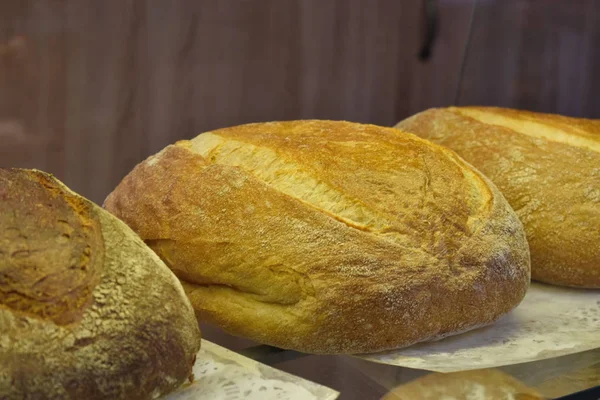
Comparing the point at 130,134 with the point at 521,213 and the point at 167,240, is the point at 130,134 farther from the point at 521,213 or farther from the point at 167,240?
the point at 521,213

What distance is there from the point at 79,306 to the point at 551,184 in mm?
1216

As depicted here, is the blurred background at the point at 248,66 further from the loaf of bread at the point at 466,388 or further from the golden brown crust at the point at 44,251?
the loaf of bread at the point at 466,388

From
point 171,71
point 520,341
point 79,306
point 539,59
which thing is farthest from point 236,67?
point 539,59

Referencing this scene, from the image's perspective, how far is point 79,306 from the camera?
0.99 meters

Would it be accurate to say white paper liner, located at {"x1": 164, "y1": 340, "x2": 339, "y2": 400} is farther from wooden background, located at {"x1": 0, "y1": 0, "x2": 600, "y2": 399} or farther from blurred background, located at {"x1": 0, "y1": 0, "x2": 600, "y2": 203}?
blurred background, located at {"x1": 0, "y1": 0, "x2": 600, "y2": 203}

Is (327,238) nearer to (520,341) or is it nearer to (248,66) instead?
(520,341)

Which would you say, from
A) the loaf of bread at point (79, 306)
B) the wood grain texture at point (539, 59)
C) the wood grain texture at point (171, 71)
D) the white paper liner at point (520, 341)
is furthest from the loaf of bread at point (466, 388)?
the wood grain texture at point (539, 59)

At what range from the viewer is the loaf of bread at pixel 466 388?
1.25m

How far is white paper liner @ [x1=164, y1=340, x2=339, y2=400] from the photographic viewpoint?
1.11 m

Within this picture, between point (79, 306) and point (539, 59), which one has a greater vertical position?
point (539, 59)

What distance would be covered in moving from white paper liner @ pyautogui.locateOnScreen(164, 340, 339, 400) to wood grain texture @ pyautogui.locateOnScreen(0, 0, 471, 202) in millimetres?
724

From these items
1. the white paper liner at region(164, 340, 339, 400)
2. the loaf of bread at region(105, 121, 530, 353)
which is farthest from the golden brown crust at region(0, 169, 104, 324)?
the loaf of bread at region(105, 121, 530, 353)

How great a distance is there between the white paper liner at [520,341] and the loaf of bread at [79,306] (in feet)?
1.44

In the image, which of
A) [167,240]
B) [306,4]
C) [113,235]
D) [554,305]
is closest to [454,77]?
[306,4]
